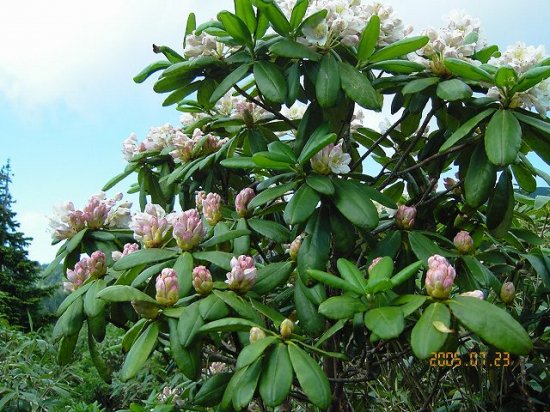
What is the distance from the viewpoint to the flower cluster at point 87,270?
62.3 inches

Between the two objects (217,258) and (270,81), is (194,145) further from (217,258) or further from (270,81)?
(217,258)

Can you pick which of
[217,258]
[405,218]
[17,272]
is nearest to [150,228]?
[217,258]

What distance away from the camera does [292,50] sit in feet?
4.79

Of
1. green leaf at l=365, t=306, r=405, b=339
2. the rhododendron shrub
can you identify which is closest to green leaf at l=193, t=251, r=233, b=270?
the rhododendron shrub

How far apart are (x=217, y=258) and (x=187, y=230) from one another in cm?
11

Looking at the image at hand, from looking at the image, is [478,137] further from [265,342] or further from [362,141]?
[265,342]

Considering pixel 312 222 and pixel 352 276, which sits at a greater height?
pixel 312 222

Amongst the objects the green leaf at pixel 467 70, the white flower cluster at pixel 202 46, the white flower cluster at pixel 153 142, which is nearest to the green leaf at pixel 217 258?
the white flower cluster at pixel 202 46

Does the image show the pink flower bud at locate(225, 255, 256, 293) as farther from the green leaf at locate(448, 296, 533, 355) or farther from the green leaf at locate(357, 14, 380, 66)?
the green leaf at locate(357, 14, 380, 66)

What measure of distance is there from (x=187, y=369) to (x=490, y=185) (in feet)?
2.79

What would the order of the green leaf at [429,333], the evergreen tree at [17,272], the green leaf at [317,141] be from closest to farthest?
1. the green leaf at [429,333]
2. the green leaf at [317,141]
3. the evergreen tree at [17,272]

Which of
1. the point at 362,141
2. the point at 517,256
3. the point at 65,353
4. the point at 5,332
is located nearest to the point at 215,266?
the point at 65,353

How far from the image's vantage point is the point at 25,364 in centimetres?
282
